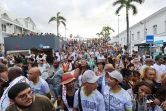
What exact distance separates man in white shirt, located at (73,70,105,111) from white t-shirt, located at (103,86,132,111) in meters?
0.10

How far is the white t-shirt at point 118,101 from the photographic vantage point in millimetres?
3008

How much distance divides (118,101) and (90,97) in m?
0.44

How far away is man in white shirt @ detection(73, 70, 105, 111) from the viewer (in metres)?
3.06

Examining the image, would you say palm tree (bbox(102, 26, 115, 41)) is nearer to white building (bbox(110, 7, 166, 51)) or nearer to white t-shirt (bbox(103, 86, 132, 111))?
white building (bbox(110, 7, 166, 51))

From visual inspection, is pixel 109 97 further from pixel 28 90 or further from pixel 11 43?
pixel 11 43

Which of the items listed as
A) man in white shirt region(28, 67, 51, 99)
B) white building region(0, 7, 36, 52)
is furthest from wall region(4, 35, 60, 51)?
man in white shirt region(28, 67, 51, 99)

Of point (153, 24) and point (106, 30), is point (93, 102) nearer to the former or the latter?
point (153, 24)

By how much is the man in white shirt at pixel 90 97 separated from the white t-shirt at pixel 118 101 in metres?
0.10

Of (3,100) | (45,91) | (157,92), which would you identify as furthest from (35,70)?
(157,92)

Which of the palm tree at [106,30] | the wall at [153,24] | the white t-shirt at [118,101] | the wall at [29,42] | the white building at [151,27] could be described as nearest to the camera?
the white t-shirt at [118,101]

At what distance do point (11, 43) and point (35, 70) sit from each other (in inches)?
933

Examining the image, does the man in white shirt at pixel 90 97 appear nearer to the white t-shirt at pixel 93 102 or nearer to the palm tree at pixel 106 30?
the white t-shirt at pixel 93 102

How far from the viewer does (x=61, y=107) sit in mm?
3900

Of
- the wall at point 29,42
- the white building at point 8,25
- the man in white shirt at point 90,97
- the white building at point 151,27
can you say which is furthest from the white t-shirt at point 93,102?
the white building at point 8,25
